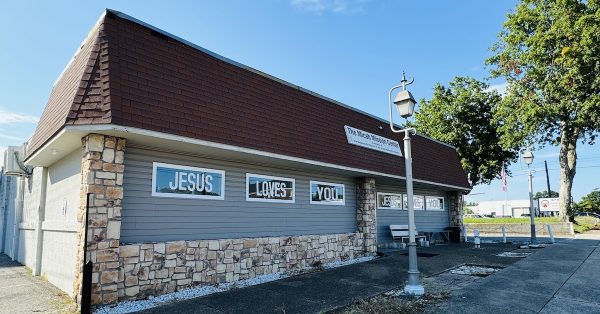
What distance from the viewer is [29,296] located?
7.02 metres

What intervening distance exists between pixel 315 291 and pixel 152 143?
437cm

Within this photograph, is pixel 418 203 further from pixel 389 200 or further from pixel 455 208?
pixel 455 208

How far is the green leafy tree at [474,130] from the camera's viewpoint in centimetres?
2700

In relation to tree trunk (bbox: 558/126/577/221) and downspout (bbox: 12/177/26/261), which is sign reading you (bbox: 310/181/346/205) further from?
tree trunk (bbox: 558/126/577/221)

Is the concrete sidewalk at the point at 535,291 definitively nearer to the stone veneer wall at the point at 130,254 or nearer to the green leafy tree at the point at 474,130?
the stone veneer wall at the point at 130,254

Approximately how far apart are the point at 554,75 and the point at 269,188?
22285 mm

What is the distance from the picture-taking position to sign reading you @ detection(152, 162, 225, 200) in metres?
7.23

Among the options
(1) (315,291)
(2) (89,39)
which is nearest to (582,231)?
(1) (315,291)

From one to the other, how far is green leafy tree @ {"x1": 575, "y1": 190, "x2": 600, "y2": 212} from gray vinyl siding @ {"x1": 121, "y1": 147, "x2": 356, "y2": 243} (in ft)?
193

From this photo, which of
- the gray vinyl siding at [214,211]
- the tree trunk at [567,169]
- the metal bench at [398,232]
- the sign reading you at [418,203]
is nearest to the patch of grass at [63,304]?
the gray vinyl siding at [214,211]

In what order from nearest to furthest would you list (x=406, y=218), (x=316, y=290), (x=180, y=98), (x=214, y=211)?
(x=180, y=98), (x=316, y=290), (x=214, y=211), (x=406, y=218)

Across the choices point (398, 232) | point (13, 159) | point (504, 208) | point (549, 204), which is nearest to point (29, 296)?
point (13, 159)

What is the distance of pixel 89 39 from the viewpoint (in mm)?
7020

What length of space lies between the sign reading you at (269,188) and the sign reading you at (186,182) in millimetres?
873
